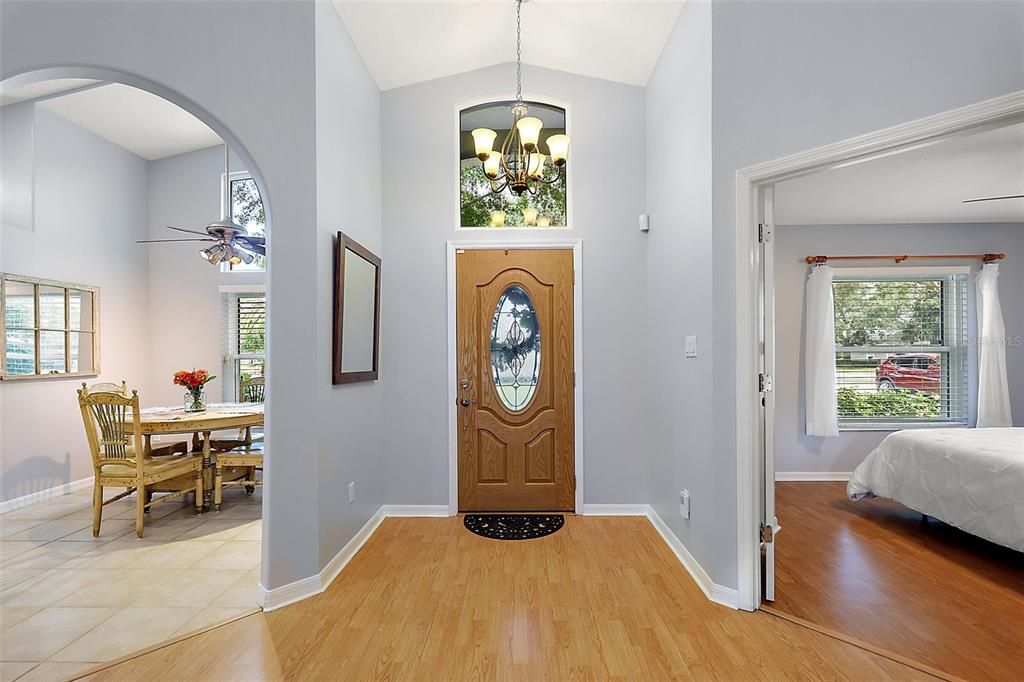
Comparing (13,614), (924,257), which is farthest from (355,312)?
(924,257)

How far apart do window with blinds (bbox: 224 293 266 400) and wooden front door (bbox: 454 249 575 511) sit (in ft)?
9.37

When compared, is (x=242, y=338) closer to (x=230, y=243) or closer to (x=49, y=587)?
(x=230, y=243)

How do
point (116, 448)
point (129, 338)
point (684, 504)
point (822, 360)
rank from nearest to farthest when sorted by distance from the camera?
point (684, 504)
point (116, 448)
point (822, 360)
point (129, 338)

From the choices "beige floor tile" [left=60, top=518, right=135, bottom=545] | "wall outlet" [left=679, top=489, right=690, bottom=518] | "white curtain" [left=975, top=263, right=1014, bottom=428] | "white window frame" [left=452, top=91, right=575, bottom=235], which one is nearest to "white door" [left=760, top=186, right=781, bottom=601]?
"wall outlet" [left=679, top=489, right=690, bottom=518]

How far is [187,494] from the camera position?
4.43 m

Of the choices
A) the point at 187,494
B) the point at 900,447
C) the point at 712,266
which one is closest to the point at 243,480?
the point at 187,494

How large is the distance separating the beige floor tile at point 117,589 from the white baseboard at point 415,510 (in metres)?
1.47

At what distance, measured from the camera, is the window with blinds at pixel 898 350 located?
4.96m

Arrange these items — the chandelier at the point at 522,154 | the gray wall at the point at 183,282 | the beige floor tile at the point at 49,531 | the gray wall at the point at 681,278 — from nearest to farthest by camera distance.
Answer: the gray wall at the point at 681,278 < the chandelier at the point at 522,154 < the beige floor tile at the point at 49,531 < the gray wall at the point at 183,282

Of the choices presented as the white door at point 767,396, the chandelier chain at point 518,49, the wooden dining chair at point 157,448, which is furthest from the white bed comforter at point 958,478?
the wooden dining chair at point 157,448

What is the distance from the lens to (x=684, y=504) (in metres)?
2.99

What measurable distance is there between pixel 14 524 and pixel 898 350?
7.69 m

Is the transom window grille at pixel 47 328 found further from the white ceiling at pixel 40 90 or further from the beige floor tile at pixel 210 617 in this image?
the beige floor tile at pixel 210 617

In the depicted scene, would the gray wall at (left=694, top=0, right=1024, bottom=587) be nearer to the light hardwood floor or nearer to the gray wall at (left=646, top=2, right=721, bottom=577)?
the gray wall at (left=646, top=2, right=721, bottom=577)
